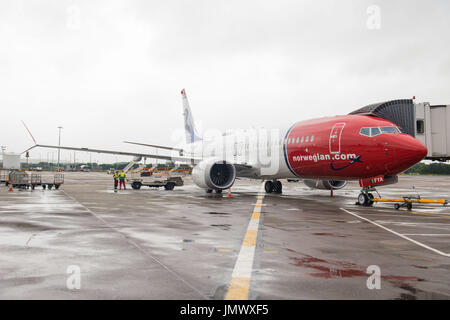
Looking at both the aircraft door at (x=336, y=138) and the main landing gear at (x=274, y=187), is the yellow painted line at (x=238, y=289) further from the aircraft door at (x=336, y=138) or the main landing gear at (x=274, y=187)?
the main landing gear at (x=274, y=187)

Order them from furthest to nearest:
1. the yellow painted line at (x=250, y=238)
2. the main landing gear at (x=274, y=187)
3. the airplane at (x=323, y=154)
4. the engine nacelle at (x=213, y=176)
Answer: the main landing gear at (x=274, y=187) < the engine nacelle at (x=213, y=176) < the airplane at (x=323, y=154) < the yellow painted line at (x=250, y=238)

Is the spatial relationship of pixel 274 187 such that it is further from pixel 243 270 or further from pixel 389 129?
pixel 243 270

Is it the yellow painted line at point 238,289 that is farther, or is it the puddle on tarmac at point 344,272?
the puddle on tarmac at point 344,272

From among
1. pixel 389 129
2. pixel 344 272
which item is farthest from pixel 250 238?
pixel 389 129

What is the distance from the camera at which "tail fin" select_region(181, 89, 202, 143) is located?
29594mm

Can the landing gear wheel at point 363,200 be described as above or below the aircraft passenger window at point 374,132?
below

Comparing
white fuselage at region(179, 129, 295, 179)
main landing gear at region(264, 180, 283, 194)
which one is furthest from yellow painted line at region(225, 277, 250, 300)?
main landing gear at region(264, 180, 283, 194)

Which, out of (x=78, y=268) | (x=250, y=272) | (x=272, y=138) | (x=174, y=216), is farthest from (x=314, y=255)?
(x=272, y=138)

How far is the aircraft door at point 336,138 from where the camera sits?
1391 centimetres

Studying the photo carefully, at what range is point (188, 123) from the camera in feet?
98.5

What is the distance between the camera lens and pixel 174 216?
9.99m

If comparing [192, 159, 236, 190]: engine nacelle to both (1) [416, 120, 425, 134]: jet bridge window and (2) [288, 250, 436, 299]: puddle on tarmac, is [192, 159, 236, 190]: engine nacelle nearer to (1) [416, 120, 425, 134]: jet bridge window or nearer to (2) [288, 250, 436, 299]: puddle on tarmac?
(1) [416, 120, 425, 134]: jet bridge window

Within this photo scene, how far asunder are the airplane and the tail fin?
7567mm

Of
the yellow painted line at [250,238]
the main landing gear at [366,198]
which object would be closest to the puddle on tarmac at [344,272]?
the yellow painted line at [250,238]
